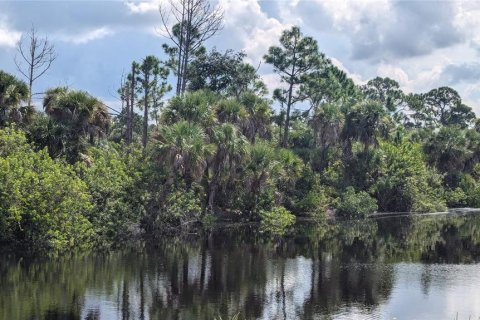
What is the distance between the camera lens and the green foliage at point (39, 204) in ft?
96.5

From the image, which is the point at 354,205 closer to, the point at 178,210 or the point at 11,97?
the point at 178,210

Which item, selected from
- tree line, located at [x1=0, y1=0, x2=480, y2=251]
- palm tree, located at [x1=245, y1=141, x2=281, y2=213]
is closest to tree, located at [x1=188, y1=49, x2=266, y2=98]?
tree line, located at [x1=0, y1=0, x2=480, y2=251]

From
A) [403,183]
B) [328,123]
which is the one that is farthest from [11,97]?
[403,183]

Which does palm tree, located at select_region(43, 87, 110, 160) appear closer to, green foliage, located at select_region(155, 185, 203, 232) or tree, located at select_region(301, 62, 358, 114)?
green foliage, located at select_region(155, 185, 203, 232)

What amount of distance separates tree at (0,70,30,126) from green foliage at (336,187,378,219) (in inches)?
1177

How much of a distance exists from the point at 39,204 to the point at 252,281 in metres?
11.8

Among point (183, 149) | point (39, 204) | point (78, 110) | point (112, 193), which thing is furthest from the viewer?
point (183, 149)

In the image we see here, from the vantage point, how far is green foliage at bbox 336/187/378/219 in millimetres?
54250

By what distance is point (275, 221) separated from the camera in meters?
44.9

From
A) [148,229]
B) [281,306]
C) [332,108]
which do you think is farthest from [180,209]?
[332,108]

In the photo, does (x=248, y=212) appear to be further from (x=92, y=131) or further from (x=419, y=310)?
(x=419, y=310)

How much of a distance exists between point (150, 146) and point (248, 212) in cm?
1103

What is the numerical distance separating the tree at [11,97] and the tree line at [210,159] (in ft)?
0.24

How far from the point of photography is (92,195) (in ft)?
114
